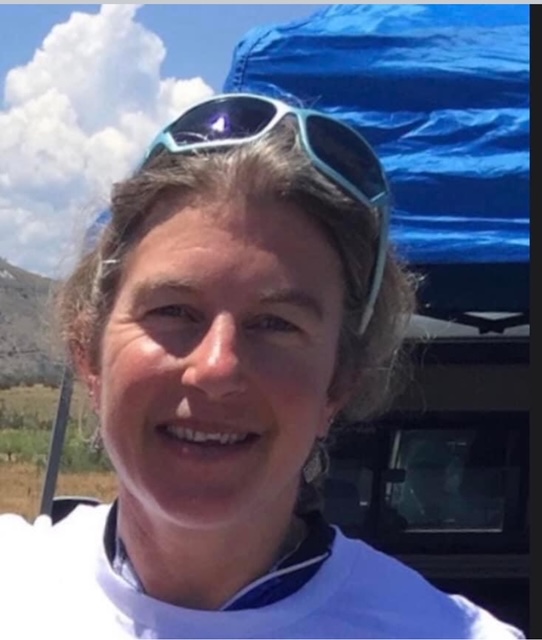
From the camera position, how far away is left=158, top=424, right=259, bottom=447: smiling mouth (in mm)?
1308

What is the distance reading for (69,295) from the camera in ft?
5.33

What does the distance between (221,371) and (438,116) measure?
55.6 inches

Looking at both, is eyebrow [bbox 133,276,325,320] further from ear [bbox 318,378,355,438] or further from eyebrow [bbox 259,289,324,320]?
ear [bbox 318,378,355,438]

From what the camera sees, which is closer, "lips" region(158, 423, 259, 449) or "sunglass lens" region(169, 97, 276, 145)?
"lips" region(158, 423, 259, 449)

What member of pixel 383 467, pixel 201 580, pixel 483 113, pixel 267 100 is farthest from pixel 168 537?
pixel 383 467

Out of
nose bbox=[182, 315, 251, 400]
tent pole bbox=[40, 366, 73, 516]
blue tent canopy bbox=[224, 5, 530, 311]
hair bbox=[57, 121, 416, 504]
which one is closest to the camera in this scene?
nose bbox=[182, 315, 251, 400]

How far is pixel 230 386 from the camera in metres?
1.27

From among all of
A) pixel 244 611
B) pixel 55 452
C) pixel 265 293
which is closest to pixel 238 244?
pixel 265 293

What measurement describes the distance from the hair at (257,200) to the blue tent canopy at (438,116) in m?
0.88

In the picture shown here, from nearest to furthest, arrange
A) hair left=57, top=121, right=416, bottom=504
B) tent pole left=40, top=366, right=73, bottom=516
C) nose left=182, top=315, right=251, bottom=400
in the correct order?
1. nose left=182, top=315, right=251, bottom=400
2. hair left=57, top=121, right=416, bottom=504
3. tent pole left=40, top=366, right=73, bottom=516

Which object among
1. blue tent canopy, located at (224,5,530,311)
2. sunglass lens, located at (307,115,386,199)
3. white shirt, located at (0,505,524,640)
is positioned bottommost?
white shirt, located at (0,505,524,640)

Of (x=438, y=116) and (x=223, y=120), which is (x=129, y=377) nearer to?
(x=223, y=120)

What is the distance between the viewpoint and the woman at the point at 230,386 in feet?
4.30

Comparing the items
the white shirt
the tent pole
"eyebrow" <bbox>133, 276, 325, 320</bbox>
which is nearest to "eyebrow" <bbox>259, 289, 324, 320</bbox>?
"eyebrow" <bbox>133, 276, 325, 320</bbox>
